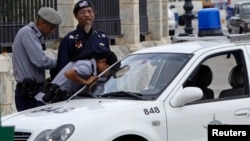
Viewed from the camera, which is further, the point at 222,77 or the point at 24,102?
the point at 24,102

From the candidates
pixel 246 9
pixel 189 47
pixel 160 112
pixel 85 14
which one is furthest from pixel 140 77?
pixel 246 9

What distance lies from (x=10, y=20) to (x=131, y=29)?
4155mm

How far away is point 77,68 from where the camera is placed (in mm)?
8023

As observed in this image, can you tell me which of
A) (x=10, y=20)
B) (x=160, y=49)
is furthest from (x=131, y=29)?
(x=160, y=49)

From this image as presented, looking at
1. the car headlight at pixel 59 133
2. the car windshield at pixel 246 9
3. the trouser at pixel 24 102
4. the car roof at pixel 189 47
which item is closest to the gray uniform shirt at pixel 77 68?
the trouser at pixel 24 102

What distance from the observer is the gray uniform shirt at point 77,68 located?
8056 mm

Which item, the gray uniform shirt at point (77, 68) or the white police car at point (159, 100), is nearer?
the white police car at point (159, 100)

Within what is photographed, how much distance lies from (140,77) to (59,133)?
1379 millimetres

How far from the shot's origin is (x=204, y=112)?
23.1ft

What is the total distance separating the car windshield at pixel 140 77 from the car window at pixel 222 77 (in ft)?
0.85

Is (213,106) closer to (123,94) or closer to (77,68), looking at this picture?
(123,94)

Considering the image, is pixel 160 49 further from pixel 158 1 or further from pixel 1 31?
pixel 158 1

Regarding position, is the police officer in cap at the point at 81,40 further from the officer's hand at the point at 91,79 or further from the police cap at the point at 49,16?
the officer's hand at the point at 91,79

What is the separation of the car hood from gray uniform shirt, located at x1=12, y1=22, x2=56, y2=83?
1004mm
